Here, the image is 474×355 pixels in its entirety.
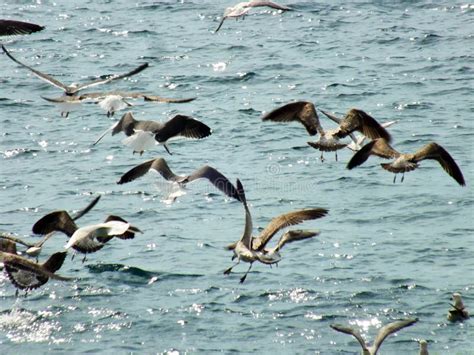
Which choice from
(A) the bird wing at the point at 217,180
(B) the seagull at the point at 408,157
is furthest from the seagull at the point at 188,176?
(B) the seagull at the point at 408,157

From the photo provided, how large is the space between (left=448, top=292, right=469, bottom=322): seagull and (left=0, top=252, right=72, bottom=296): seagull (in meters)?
4.99

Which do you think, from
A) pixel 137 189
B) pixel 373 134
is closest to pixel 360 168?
pixel 137 189

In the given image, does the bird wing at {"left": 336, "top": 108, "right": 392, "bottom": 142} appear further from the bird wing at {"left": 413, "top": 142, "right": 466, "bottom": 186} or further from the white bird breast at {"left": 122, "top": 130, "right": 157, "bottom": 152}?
the white bird breast at {"left": 122, "top": 130, "right": 157, "bottom": 152}

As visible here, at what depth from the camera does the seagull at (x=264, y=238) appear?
13.2 m

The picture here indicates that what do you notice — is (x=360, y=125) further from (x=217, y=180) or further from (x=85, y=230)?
(x=85, y=230)

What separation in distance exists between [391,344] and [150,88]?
13.6 metres

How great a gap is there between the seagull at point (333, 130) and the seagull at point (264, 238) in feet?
4.30

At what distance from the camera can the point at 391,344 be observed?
14234mm

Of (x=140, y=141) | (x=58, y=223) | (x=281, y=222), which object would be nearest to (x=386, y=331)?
(x=281, y=222)

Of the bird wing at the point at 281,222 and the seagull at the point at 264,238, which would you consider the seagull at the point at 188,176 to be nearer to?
the seagull at the point at 264,238

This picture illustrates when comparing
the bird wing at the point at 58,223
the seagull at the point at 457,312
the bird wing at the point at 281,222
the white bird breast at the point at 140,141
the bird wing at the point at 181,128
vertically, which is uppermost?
the bird wing at the point at 181,128

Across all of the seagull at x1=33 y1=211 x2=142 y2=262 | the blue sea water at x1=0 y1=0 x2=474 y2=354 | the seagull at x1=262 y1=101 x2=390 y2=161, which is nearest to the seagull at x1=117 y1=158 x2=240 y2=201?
the blue sea water at x1=0 y1=0 x2=474 y2=354

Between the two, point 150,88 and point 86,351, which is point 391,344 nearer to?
point 86,351

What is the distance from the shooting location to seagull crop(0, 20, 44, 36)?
1459 centimetres
